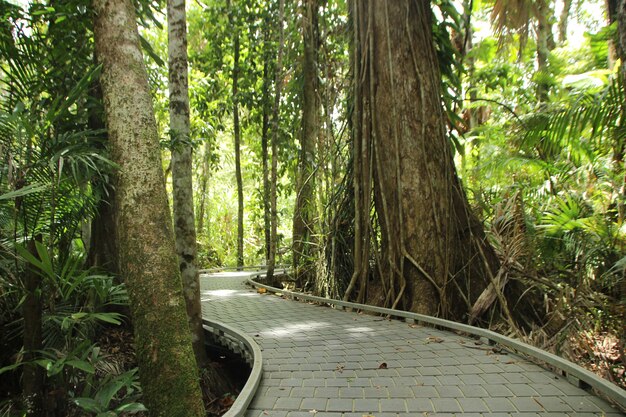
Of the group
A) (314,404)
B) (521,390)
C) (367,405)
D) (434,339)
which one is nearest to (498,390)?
(521,390)

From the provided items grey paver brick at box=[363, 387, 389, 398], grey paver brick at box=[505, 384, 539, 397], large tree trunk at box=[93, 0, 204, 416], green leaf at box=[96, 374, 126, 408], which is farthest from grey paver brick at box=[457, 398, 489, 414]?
green leaf at box=[96, 374, 126, 408]

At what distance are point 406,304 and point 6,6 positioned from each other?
5437 mm

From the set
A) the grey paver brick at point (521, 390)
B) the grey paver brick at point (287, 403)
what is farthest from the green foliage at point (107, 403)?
the grey paver brick at point (521, 390)

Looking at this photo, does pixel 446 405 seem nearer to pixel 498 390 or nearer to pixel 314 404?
pixel 498 390

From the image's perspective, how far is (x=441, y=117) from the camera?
6547 mm

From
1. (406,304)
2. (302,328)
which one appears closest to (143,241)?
(302,328)

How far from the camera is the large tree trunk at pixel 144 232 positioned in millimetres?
2811

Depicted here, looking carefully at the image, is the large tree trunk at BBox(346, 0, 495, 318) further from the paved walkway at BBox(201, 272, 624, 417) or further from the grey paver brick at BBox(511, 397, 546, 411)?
the grey paver brick at BBox(511, 397, 546, 411)

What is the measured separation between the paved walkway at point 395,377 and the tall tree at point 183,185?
735mm

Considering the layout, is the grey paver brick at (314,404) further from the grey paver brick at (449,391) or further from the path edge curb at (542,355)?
the path edge curb at (542,355)

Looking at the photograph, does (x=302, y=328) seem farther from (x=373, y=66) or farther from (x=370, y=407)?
(x=373, y=66)

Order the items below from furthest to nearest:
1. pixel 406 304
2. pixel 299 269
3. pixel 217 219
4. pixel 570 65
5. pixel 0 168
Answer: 1. pixel 217 219
2. pixel 299 269
3. pixel 570 65
4. pixel 406 304
5. pixel 0 168

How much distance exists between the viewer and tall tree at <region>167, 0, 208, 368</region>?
4.97m

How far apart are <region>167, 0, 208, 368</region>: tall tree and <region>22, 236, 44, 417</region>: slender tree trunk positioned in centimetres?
173
